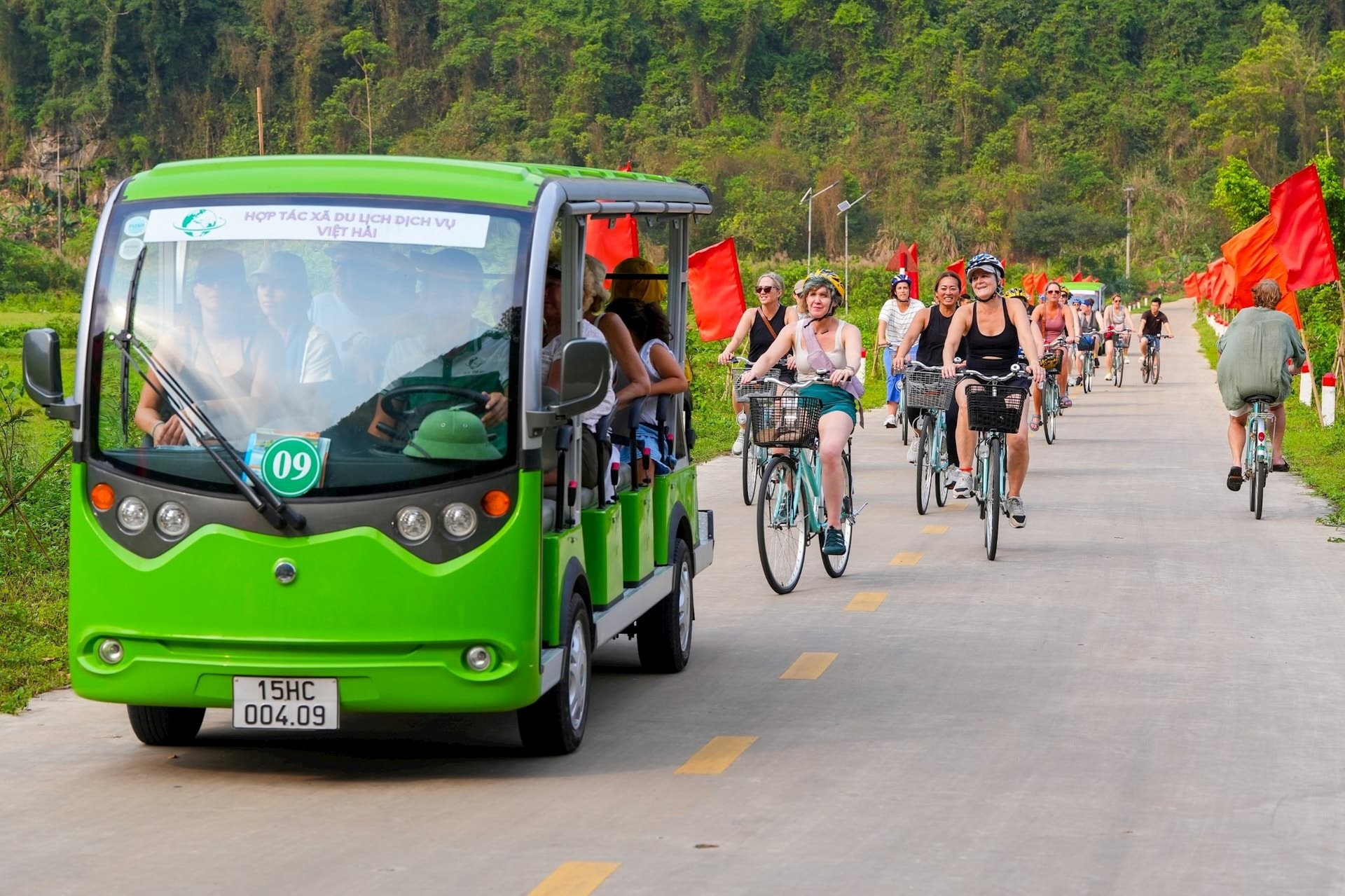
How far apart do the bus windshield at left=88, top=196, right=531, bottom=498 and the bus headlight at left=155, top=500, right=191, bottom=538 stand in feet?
0.31

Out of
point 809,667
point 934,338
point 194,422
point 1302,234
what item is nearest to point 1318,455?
point 1302,234

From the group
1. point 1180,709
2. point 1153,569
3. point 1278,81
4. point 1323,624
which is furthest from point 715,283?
point 1278,81

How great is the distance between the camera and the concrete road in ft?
18.3

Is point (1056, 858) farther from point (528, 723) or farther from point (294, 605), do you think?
point (294, 605)

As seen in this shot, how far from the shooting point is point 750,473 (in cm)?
1695

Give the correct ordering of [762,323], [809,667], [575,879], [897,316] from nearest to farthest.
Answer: [575,879] < [809,667] < [762,323] < [897,316]

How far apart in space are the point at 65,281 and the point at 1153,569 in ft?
227

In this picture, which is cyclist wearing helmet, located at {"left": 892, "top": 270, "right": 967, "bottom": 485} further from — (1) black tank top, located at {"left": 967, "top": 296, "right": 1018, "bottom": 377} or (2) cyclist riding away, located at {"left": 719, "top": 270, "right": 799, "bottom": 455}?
(1) black tank top, located at {"left": 967, "top": 296, "right": 1018, "bottom": 377}

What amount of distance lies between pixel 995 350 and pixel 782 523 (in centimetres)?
281

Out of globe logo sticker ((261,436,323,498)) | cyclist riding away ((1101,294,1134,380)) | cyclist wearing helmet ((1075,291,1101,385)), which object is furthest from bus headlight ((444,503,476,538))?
cyclist riding away ((1101,294,1134,380))

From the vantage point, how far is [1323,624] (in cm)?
1011

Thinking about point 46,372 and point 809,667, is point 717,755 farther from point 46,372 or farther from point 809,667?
point 46,372

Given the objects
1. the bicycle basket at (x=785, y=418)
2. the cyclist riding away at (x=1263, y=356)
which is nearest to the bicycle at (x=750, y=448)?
the bicycle basket at (x=785, y=418)

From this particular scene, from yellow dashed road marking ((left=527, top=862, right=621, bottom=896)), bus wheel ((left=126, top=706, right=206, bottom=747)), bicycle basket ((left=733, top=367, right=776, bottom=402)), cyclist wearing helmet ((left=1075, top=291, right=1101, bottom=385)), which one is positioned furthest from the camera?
cyclist wearing helmet ((left=1075, top=291, right=1101, bottom=385))
